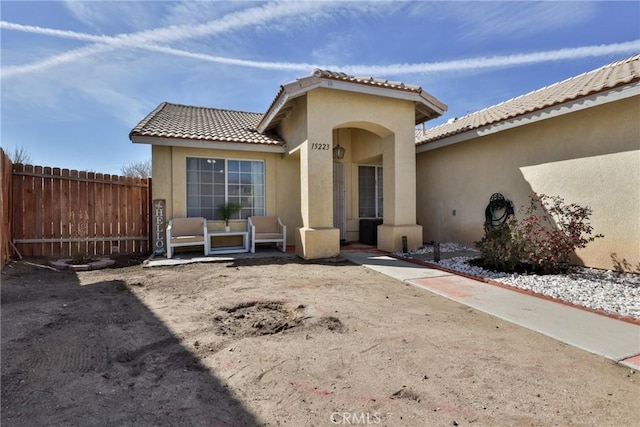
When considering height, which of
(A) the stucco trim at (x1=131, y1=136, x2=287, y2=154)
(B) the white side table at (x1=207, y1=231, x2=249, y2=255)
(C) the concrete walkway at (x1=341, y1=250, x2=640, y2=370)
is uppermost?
(A) the stucco trim at (x1=131, y1=136, x2=287, y2=154)

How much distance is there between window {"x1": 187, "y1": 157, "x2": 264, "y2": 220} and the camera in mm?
9664

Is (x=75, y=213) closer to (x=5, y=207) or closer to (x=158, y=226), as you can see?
(x=5, y=207)

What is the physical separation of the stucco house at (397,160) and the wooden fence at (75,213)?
1296mm

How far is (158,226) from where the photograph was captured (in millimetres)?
9016

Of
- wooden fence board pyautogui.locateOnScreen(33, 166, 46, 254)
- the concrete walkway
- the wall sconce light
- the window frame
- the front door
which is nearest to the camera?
the concrete walkway

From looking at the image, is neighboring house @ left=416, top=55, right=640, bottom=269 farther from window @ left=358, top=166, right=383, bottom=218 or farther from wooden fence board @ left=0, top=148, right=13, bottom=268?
wooden fence board @ left=0, top=148, right=13, bottom=268

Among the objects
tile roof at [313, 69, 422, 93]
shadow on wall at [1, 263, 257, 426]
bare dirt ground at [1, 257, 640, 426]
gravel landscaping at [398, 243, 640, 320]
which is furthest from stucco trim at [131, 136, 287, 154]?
gravel landscaping at [398, 243, 640, 320]

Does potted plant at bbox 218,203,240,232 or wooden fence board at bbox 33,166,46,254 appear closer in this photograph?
wooden fence board at bbox 33,166,46,254

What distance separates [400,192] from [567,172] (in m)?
4.04

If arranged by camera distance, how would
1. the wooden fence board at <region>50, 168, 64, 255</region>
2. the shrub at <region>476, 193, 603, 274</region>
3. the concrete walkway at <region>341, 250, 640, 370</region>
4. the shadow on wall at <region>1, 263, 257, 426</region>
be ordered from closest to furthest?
the shadow on wall at <region>1, 263, 257, 426</region>
the concrete walkway at <region>341, 250, 640, 370</region>
the shrub at <region>476, 193, 603, 274</region>
the wooden fence board at <region>50, 168, 64, 255</region>

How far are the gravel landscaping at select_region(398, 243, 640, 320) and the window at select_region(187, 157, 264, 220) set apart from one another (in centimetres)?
642

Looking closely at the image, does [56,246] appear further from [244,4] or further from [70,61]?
[244,4]

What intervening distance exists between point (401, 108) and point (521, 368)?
26.8 feet

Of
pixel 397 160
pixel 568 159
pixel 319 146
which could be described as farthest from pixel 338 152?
pixel 568 159
